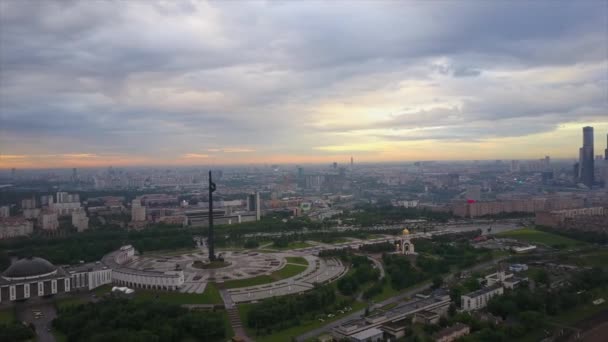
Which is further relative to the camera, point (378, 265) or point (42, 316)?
point (378, 265)

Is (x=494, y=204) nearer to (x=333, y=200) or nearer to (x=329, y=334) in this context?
(x=333, y=200)

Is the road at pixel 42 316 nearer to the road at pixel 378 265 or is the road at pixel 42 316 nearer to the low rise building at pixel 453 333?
the low rise building at pixel 453 333

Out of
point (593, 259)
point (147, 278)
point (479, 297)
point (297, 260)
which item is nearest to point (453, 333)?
point (479, 297)

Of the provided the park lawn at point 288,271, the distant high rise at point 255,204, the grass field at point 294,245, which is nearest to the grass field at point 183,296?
the park lawn at point 288,271

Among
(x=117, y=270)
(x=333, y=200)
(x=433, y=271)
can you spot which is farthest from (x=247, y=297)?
(x=333, y=200)

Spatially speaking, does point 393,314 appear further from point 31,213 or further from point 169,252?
point 31,213

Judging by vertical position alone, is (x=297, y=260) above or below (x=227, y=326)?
above

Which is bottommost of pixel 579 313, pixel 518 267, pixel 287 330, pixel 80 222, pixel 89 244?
pixel 579 313
